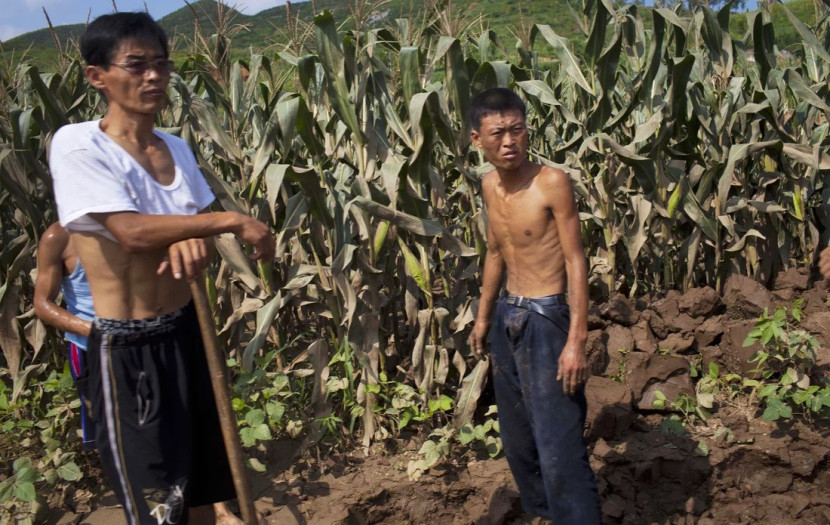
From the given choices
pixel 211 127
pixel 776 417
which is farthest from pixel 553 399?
pixel 211 127

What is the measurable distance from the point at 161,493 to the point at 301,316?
2.30 meters

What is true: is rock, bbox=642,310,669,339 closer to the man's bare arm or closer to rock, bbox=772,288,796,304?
rock, bbox=772,288,796,304

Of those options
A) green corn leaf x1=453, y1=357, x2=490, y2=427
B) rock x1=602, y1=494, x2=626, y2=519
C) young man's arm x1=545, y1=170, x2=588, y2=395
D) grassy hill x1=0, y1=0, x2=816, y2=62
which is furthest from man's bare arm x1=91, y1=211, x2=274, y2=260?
rock x1=602, y1=494, x2=626, y2=519

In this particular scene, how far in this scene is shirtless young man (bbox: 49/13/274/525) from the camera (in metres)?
1.87

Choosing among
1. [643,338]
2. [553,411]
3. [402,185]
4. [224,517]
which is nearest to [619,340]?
[643,338]

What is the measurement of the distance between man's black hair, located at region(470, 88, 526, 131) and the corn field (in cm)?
74

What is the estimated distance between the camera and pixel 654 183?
4.26 metres

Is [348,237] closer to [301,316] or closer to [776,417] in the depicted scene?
[301,316]

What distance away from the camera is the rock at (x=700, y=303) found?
4.23 meters

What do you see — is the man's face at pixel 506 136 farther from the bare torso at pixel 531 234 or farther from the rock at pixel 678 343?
the rock at pixel 678 343

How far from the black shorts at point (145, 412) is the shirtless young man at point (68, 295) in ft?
2.47

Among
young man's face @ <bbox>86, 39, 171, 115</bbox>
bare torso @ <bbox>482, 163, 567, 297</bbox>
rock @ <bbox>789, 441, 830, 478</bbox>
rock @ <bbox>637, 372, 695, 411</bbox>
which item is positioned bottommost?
rock @ <bbox>789, 441, 830, 478</bbox>

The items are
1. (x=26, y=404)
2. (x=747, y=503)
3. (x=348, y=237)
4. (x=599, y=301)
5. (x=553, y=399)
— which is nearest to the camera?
(x=553, y=399)

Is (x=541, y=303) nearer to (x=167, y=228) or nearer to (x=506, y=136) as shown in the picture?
(x=506, y=136)
